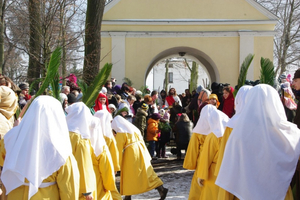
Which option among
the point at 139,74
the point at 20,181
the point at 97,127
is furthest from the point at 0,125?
the point at 139,74

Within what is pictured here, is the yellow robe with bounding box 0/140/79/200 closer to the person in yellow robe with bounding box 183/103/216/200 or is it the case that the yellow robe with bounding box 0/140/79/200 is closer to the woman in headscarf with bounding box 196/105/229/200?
the woman in headscarf with bounding box 196/105/229/200

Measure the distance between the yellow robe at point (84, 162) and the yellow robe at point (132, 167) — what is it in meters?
1.99

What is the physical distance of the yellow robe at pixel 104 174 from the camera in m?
5.50

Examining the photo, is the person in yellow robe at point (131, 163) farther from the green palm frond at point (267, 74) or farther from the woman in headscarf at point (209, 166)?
the green palm frond at point (267, 74)

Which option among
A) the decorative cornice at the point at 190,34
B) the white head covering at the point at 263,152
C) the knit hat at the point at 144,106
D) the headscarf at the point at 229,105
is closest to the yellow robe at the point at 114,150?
the white head covering at the point at 263,152

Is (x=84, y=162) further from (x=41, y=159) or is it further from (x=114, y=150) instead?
(x=114, y=150)

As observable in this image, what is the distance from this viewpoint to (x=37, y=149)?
3.80 meters

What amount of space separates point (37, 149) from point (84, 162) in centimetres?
121

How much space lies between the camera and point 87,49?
1202cm

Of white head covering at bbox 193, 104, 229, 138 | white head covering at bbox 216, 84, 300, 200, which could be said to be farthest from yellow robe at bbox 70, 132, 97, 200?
white head covering at bbox 193, 104, 229, 138

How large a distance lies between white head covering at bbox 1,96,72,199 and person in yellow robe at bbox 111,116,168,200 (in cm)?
333

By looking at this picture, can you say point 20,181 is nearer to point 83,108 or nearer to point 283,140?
point 83,108

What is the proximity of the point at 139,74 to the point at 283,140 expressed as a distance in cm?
1535

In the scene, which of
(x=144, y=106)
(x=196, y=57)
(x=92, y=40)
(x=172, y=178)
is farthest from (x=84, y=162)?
(x=196, y=57)
